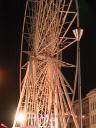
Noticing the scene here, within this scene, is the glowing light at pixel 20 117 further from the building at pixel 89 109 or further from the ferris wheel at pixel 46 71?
the building at pixel 89 109

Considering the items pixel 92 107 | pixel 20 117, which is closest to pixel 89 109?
pixel 92 107

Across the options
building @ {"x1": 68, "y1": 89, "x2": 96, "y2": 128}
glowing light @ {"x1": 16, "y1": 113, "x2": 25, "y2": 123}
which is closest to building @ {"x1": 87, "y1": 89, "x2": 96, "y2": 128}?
building @ {"x1": 68, "y1": 89, "x2": 96, "y2": 128}

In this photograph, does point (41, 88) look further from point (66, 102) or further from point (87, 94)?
point (87, 94)

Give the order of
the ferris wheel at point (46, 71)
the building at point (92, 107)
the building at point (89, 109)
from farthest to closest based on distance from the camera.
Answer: the building at point (89, 109) < the building at point (92, 107) < the ferris wheel at point (46, 71)

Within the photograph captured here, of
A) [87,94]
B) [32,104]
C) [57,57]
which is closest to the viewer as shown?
[57,57]

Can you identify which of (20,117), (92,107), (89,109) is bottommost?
(89,109)

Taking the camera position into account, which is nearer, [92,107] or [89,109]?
[92,107]

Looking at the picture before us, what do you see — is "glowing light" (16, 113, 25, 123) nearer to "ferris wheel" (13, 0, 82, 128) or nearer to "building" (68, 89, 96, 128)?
"ferris wheel" (13, 0, 82, 128)

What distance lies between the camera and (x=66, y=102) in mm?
43062

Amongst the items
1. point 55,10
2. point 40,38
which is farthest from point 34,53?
point 55,10

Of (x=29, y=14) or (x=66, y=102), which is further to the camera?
(x=29, y=14)

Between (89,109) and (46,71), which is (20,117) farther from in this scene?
(89,109)

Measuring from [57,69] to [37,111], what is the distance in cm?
399

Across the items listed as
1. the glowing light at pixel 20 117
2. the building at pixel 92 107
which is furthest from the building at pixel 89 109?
the glowing light at pixel 20 117
